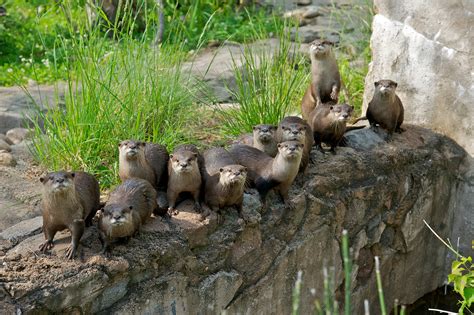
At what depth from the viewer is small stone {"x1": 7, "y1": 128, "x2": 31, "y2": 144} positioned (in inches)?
198

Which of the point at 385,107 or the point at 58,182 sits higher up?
the point at 58,182

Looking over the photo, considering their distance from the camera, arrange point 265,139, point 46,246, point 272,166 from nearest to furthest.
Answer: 1. point 46,246
2. point 272,166
3. point 265,139

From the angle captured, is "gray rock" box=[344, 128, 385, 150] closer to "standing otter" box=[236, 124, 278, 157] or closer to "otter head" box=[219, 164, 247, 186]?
"standing otter" box=[236, 124, 278, 157]

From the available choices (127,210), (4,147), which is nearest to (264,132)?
(127,210)

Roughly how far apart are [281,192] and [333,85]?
3.76ft

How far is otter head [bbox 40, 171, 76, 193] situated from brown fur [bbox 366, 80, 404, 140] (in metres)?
2.18

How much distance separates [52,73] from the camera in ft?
20.7

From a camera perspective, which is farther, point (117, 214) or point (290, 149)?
point (290, 149)

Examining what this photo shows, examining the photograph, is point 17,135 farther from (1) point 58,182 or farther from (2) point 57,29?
(2) point 57,29

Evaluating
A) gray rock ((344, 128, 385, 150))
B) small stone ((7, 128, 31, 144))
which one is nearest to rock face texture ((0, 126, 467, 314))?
gray rock ((344, 128, 385, 150))

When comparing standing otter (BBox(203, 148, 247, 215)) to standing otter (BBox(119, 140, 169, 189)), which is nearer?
standing otter (BBox(203, 148, 247, 215))

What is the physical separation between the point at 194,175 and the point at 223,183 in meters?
0.15

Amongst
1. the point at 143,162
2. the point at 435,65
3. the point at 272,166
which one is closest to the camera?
the point at 143,162

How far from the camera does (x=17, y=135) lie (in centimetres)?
508
